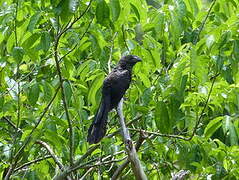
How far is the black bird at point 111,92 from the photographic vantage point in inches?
134

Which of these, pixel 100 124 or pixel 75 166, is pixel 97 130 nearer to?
pixel 100 124

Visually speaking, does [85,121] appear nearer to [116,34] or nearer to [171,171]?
[116,34]

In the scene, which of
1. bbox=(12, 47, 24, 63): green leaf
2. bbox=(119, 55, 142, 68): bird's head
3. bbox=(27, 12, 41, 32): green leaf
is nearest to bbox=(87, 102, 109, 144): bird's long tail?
bbox=(119, 55, 142, 68): bird's head

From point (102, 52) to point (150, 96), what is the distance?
1.47ft

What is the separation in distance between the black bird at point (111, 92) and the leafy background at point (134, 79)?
80 mm

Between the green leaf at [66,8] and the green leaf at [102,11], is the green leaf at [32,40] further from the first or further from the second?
the green leaf at [66,8]

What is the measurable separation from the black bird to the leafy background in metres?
0.08

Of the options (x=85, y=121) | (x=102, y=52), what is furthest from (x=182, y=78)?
(x=85, y=121)

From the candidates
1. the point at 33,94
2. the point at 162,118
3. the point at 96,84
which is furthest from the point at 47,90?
the point at 162,118

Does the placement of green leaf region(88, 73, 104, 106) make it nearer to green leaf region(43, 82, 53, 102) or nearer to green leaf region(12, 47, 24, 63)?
green leaf region(43, 82, 53, 102)

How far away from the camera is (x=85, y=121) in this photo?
3.61 m

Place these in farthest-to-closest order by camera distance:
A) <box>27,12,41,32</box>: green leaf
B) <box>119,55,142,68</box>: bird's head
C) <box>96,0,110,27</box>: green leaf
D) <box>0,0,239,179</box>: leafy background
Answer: <box>119,55,142,68</box>: bird's head
<box>0,0,239,179</box>: leafy background
<box>27,12,41,32</box>: green leaf
<box>96,0,110,27</box>: green leaf

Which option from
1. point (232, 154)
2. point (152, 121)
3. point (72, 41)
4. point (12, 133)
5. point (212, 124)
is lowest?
point (232, 154)

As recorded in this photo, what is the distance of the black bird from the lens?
3.41 m
